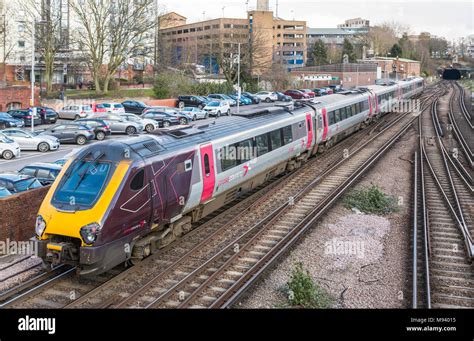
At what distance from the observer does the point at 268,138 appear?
1852cm

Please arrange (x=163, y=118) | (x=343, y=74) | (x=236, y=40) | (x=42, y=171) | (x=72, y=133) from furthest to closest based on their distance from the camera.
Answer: (x=343, y=74) → (x=236, y=40) → (x=163, y=118) → (x=72, y=133) → (x=42, y=171)

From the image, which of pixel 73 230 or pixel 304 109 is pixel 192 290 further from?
pixel 304 109

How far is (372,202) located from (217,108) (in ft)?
98.2

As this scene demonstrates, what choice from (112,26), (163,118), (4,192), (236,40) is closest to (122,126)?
(163,118)

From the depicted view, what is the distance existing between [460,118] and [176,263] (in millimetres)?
41703

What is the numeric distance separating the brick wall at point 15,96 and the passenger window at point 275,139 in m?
31.9

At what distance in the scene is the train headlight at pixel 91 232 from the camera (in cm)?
1019

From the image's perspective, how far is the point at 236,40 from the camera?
7694cm

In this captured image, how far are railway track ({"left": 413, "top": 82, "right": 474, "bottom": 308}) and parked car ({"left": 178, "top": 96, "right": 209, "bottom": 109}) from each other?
28896 millimetres

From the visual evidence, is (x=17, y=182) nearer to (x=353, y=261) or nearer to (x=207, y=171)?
(x=207, y=171)

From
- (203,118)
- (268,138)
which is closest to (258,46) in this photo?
(203,118)

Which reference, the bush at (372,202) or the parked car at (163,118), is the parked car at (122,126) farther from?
the bush at (372,202)

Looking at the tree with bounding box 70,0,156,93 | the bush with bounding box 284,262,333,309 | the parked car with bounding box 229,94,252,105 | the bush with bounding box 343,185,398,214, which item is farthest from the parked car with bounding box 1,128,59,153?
the parked car with bounding box 229,94,252,105

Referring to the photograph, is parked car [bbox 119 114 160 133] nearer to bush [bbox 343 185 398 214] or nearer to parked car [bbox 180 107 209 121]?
parked car [bbox 180 107 209 121]
